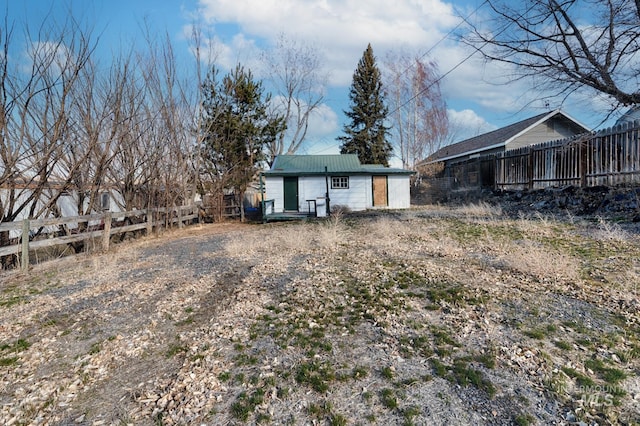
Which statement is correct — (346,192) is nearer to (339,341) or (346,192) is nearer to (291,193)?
(291,193)

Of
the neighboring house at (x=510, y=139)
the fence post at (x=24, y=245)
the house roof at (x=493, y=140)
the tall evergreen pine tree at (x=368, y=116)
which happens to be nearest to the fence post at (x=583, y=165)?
the neighboring house at (x=510, y=139)

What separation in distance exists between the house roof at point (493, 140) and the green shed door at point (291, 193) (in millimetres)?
12003

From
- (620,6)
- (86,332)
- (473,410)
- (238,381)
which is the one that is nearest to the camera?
(473,410)

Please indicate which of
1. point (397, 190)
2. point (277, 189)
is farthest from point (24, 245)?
point (397, 190)

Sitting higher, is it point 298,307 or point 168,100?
point 168,100

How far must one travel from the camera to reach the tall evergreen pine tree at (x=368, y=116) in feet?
90.6

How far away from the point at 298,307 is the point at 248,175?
15.1 meters

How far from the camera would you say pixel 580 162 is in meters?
10.1

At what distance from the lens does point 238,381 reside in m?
2.57

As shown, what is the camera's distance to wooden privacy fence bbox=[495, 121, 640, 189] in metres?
8.59

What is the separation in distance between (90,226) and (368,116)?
2305 centimetres

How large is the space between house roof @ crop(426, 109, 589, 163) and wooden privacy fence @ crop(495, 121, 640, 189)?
543 cm

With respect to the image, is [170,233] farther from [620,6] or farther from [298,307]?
[620,6]

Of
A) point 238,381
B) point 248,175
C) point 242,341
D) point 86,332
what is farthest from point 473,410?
point 248,175
